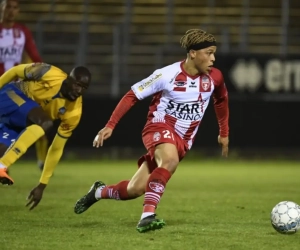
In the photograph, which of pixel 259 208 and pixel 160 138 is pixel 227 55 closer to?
pixel 259 208

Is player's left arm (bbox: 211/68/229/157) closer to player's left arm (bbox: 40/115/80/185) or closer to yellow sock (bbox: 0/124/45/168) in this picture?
player's left arm (bbox: 40/115/80/185)

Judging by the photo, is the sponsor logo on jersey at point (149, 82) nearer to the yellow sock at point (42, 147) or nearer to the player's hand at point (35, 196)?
the player's hand at point (35, 196)

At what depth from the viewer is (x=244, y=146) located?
49.0 ft

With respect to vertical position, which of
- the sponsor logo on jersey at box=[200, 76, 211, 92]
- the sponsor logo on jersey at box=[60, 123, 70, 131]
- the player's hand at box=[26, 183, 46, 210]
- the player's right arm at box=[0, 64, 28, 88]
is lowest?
the player's hand at box=[26, 183, 46, 210]

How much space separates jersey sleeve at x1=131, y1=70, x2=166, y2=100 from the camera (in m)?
6.33

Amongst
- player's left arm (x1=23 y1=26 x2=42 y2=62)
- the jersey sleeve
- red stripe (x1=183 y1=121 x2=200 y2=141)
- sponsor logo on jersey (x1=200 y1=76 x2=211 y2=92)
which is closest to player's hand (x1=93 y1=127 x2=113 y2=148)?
the jersey sleeve

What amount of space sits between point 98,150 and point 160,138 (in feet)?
31.7

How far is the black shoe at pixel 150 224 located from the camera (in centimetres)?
586

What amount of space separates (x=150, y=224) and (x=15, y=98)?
2.30 meters

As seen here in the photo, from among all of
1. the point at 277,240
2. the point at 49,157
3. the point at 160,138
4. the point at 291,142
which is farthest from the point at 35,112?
the point at 291,142

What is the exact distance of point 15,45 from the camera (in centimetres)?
1070

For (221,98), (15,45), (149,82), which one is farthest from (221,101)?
(15,45)

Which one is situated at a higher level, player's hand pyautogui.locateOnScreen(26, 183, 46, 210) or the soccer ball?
the soccer ball

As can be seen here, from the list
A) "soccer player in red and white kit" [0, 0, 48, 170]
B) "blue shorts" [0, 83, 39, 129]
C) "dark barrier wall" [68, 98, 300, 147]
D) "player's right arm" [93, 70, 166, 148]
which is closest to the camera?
"player's right arm" [93, 70, 166, 148]
